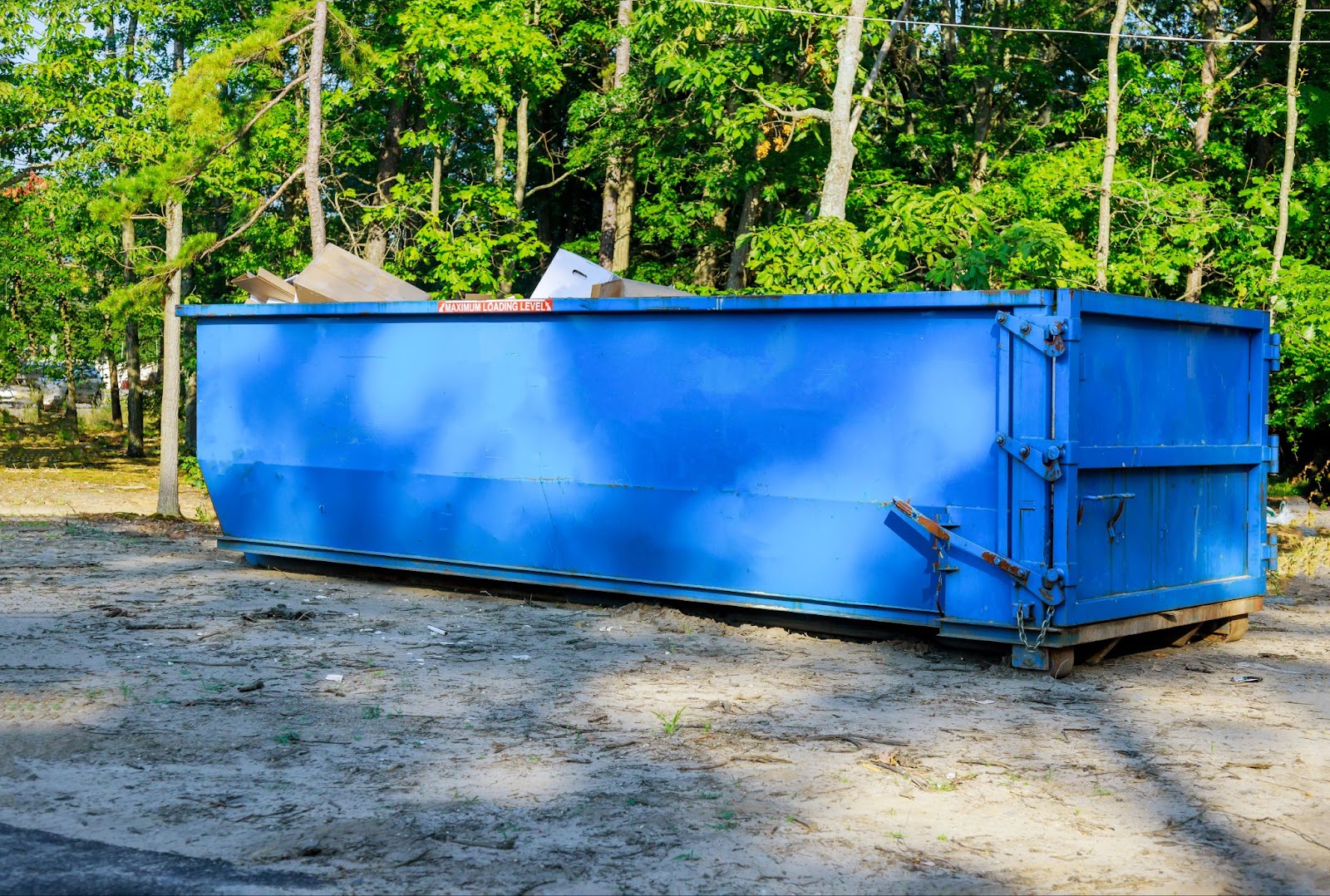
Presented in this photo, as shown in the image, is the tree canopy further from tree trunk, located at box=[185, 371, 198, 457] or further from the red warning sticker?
the red warning sticker

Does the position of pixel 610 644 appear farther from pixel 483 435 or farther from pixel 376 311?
pixel 376 311

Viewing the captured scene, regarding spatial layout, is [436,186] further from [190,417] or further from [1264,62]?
[1264,62]

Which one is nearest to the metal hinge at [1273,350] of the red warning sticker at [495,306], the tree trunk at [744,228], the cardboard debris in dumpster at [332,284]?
the red warning sticker at [495,306]

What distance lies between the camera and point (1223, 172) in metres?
20.3

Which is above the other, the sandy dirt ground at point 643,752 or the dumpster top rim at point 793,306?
the dumpster top rim at point 793,306

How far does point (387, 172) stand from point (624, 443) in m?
15.1

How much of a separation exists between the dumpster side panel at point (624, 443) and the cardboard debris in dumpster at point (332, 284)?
0.36 meters

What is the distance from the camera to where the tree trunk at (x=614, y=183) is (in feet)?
68.3

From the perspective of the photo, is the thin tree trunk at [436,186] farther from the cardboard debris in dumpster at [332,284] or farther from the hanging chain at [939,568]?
the hanging chain at [939,568]

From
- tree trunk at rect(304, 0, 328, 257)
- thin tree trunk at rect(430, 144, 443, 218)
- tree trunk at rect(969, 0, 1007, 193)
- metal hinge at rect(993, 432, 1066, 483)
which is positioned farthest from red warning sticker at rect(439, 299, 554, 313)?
tree trunk at rect(969, 0, 1007, 193)

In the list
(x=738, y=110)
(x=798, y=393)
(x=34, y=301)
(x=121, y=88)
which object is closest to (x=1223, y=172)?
(x=738, y=110)

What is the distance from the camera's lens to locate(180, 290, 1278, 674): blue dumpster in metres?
7.01

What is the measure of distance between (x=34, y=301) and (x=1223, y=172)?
21.5m

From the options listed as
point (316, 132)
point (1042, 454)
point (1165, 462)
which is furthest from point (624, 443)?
point (316, 132)
